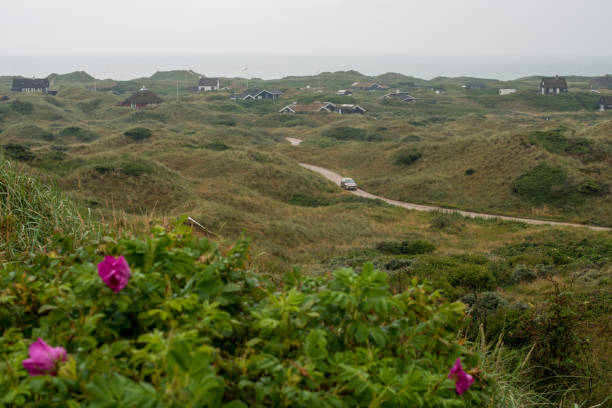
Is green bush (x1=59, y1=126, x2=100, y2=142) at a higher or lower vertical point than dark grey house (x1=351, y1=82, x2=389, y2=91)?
lower

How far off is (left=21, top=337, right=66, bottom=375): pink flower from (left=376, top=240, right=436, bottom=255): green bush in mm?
21961

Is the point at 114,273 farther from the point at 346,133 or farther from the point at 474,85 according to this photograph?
the point at 474,85

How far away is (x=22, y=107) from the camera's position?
9019 centimetres

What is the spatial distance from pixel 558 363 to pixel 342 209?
30.9 metres

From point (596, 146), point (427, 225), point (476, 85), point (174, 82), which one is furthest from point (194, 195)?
point (476, 85)

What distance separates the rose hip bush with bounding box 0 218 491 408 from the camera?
211 cm

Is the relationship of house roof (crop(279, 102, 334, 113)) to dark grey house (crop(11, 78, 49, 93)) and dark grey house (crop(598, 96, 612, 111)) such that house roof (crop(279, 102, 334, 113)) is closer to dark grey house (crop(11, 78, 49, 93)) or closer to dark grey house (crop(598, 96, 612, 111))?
dark grey house (crop(598, 96, 612, 111))

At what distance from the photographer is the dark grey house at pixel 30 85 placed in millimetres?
130062

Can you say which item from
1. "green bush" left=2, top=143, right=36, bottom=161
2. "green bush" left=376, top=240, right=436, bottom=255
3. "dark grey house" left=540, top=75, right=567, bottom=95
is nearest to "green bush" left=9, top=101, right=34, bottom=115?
"green bush" left=2, top=143, right=36, bottom=161

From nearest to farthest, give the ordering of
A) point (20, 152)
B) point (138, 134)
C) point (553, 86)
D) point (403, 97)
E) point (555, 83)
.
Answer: point (20, 152), point (138, 134), point (553, 86), point (555, 83), point (403, 97)

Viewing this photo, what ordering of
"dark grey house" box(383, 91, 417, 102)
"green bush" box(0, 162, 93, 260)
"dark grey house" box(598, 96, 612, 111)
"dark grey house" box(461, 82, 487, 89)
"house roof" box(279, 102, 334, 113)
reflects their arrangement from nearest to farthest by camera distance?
"green bush" box(0, 162, 93, 260) → "house roof" box(279, 102, 334, 113) → "dark grey house" box(598, 96, 612, 111) → "dark grey house" box(383, 91, 417, 102) → "dark grey house" box(461, 82, 487, 89)

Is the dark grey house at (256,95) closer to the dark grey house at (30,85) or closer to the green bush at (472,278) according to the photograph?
the dark grey house at (30,85)

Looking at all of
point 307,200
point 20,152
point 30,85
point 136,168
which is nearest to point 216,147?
point 307,200

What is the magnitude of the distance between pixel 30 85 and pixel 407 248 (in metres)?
137
